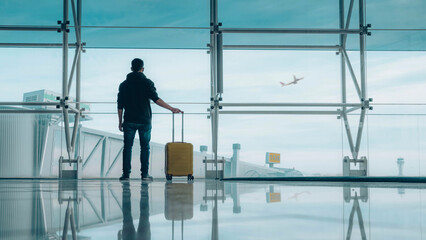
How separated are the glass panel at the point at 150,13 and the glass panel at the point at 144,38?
0.09m

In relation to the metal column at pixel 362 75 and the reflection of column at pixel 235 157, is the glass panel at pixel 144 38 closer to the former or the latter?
the reflection of column at pixel 235 157

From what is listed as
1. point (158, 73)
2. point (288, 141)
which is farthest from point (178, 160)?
point (158, 73)

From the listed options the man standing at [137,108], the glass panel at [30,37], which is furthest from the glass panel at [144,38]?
the man standing at [137,108]

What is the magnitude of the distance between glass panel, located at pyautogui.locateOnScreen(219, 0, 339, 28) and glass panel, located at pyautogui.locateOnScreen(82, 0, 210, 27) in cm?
32

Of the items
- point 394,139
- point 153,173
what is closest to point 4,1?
point 153,173

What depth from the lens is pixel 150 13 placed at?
534 cm

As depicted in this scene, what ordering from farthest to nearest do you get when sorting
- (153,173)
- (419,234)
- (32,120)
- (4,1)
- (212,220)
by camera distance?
(4,1), (32,120), (153,173), (212,220), (419,234)

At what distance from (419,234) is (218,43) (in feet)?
14.1

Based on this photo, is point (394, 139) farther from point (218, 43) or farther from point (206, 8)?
point (206, 8)

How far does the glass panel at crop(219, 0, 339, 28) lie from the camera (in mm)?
5191

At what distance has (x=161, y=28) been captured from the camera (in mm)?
5238

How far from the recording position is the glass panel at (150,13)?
5.21m

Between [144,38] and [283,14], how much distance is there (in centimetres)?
168

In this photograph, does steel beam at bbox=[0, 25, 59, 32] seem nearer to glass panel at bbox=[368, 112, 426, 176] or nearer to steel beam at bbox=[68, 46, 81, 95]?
steel beam at bbox=[68, 46, 81, 95]
